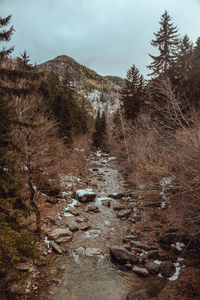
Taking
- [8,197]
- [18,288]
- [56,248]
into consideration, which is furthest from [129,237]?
[8,197]

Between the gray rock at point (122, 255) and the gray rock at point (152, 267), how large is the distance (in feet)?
1.85

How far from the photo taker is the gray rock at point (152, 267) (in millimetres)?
6030

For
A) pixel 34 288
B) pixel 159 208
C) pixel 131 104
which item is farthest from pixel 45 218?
pixel 131 104

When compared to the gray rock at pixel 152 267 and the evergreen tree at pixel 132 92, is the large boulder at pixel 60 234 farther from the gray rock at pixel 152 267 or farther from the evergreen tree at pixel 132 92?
the evergreen tree at pixel 132 92

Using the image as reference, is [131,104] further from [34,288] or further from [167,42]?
[34,288]

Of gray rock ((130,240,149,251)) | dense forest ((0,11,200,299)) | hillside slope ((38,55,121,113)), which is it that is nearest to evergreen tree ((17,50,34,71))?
dense forest ((0,11,200,299))

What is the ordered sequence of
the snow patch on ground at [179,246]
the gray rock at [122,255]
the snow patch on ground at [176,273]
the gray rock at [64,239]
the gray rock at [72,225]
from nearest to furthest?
the snow patch on ground at [176,273] < the gray rock at [122,255] < the snow patch on ground at [179,246] < the gray rock at [64,239] < the gray rock at [72,225]

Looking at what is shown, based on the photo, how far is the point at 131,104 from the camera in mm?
23672

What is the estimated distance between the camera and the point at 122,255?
268 inches

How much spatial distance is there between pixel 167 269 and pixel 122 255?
6.21 feet

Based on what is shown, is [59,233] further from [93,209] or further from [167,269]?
[167,269]

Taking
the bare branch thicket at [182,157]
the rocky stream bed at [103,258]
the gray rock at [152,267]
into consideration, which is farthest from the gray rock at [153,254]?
the bare branch thicket at [182,157]

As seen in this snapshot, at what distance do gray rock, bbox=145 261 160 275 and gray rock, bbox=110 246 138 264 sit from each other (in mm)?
564

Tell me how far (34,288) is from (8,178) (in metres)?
4.45
